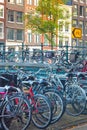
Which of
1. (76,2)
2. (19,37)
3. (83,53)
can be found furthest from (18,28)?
(83,53)

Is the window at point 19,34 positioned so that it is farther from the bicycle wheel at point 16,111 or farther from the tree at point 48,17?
the bicycle wheel at point 16,111

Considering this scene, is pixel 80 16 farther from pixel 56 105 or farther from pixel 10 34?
pixel 56 105

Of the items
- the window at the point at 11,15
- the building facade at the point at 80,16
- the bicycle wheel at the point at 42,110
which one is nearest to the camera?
the bicycle wheel at the point at 42,110

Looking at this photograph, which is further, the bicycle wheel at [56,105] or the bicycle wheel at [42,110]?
the bicycle wheel at [56,105]

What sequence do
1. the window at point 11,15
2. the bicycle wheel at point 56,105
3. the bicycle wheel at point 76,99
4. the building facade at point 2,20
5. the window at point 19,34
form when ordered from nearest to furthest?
1. the bicycle wheel at point 56,105
2. the bicycle wheel at point 76,99
3. the building facade at point 2,20
4. the window at point 11,15
5. the window at point 19,34

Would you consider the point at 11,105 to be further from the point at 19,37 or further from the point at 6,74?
the point at 19,37

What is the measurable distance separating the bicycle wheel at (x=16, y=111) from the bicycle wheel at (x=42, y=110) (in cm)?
41

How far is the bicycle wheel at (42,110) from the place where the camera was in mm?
7387

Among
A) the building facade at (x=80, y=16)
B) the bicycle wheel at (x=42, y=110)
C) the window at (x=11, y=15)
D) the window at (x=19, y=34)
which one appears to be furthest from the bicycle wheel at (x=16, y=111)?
the building facade at (x=80, y=16)

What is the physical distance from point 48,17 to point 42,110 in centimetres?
3194

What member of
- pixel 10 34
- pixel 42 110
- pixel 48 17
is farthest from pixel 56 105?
pixel 10 34

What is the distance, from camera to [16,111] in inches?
275

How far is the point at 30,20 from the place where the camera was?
39500 mm

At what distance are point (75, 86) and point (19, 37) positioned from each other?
4995 cm
